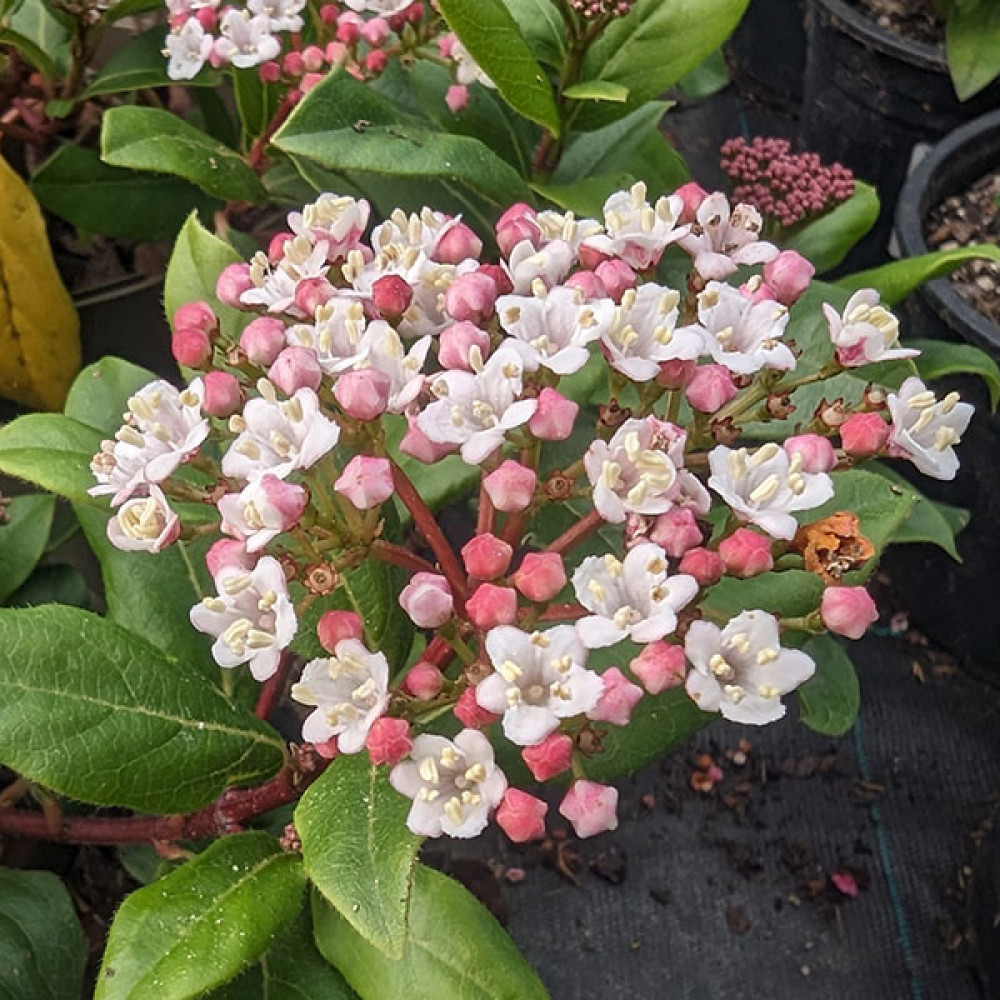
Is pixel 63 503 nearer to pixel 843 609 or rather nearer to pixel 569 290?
pixel 569 290

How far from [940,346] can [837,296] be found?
282 millimetres

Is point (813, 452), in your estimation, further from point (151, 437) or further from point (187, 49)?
point (187, 49)

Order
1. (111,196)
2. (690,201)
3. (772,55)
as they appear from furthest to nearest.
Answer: (772,55)
(111,196)
(690,201)

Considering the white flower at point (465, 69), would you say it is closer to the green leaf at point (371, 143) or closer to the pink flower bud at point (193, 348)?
the green leaf at point (371, 143)

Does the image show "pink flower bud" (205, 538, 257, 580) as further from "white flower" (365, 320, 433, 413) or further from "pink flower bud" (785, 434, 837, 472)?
"pink flower bud" (785, 434, 837, 472)

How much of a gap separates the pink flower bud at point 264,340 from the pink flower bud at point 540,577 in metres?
0.20

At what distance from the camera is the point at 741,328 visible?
2.56ft

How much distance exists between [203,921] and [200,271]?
1.55 ft

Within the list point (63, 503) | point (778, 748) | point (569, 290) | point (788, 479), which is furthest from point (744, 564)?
point (778, 748)

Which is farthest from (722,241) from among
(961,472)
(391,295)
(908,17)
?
(908,17)

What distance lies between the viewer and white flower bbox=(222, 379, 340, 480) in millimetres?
690

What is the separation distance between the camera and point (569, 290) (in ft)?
2.42

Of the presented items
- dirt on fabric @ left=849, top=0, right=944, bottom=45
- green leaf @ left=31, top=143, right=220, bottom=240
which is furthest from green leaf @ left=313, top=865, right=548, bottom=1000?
dirt on fabric @ left=849, top=0, right=944, bottom=45

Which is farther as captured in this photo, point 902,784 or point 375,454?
point 902,784
